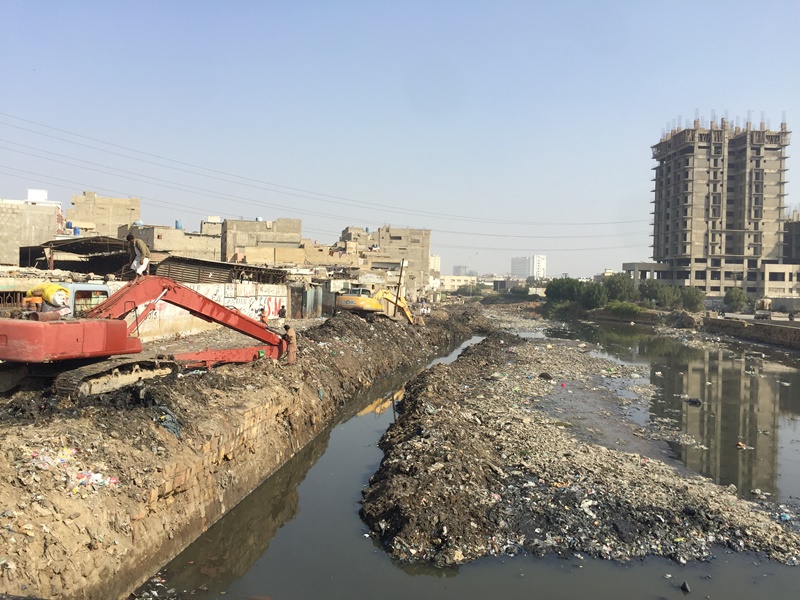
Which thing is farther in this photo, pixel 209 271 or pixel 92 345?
pixel 209 271

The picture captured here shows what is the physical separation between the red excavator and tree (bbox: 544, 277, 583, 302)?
6897cm

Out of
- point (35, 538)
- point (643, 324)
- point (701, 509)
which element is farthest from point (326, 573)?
point (643, 324)

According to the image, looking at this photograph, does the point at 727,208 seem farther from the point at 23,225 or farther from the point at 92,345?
the point at 92,345

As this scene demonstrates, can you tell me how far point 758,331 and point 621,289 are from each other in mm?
29281

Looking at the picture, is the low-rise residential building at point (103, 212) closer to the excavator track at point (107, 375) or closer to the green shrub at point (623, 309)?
the excavator track at point (107, 375)

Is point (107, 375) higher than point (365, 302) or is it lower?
lower

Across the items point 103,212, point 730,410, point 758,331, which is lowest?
point 730,410

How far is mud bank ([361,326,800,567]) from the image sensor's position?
309 inches

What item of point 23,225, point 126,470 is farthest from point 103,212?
point 126,470

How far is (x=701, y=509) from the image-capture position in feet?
29.3

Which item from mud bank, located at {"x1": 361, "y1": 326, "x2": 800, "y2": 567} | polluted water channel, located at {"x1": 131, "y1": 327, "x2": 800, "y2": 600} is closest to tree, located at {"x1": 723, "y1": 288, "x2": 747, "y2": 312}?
mud bank, located at {"x1": 361, "y1": 326, "x2": 800, "y2": 567}

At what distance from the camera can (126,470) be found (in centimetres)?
712

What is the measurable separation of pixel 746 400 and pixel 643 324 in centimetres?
4003

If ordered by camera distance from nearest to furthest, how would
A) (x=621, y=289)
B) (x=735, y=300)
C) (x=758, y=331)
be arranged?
(x=758, y=331) → (x=735, y=300) → (x=621, y=289)
